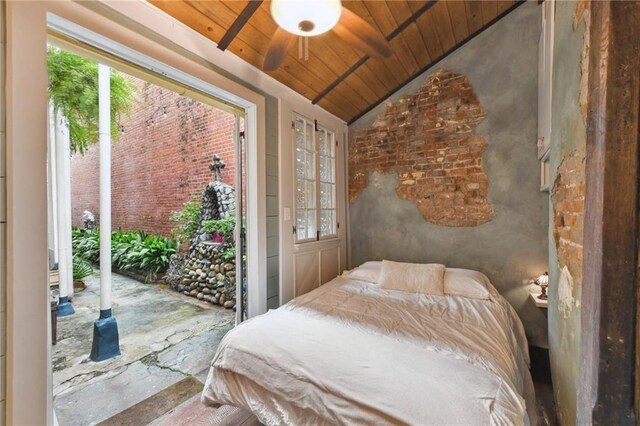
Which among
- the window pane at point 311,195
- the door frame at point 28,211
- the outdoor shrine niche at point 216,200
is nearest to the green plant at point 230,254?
the outdoor shrine niche at point 216,200

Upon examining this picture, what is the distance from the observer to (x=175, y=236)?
5.47 metres

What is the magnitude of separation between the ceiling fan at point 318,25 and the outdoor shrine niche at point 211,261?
3.15 meters

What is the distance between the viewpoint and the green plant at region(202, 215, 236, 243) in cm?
424

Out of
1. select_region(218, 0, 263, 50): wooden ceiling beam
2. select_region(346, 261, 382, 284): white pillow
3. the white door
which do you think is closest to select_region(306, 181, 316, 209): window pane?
the white door

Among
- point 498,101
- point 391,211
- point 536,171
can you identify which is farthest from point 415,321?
point 498,101

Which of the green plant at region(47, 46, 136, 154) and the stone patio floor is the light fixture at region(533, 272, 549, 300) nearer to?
the stone patio floor

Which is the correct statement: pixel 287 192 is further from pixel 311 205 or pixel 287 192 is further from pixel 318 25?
pixel 318 25

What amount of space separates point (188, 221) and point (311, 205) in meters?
3.04

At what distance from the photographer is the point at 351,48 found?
2.46 meters

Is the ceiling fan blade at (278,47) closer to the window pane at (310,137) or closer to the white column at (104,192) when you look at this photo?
the window pane at (310,137)

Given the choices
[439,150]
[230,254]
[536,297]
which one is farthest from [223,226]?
[536,297]

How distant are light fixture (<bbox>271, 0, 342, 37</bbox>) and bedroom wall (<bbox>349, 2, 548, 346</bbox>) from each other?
228 cm

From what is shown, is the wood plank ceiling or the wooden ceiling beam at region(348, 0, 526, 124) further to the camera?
the wooden ceiling beam at region(348, 0, 526, 124)

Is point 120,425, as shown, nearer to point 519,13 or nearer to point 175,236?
point 175,236
